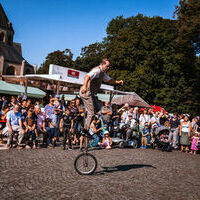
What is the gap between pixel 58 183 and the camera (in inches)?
184

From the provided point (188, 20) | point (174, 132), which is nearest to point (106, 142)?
point (174, 132)

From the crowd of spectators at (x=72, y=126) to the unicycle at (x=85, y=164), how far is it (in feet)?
6.45

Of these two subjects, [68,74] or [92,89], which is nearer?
[92,89]

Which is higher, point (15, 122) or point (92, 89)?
point (92, 89)

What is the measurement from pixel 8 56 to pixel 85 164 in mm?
54113

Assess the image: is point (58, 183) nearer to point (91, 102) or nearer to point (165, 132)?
point (91, 102)

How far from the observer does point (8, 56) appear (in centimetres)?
5438

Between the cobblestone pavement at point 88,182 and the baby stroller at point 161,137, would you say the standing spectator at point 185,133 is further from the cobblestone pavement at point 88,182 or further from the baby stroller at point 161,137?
the cobblestone pavement at point 88,182

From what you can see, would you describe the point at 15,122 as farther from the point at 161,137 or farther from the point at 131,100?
the point at 131,100

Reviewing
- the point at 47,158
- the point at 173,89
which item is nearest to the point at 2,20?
the point at 173,89

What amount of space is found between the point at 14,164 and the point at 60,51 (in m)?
58.4

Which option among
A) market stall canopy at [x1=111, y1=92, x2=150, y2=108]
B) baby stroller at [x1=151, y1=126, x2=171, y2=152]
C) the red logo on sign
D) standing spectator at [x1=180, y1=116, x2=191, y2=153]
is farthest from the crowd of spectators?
market stall canopy at [x1=111, y1=92, x2=150, y2=108]

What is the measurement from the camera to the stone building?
52625mm

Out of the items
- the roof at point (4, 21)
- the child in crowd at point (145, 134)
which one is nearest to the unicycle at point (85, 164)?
the child in crowd at point (145, 134)
